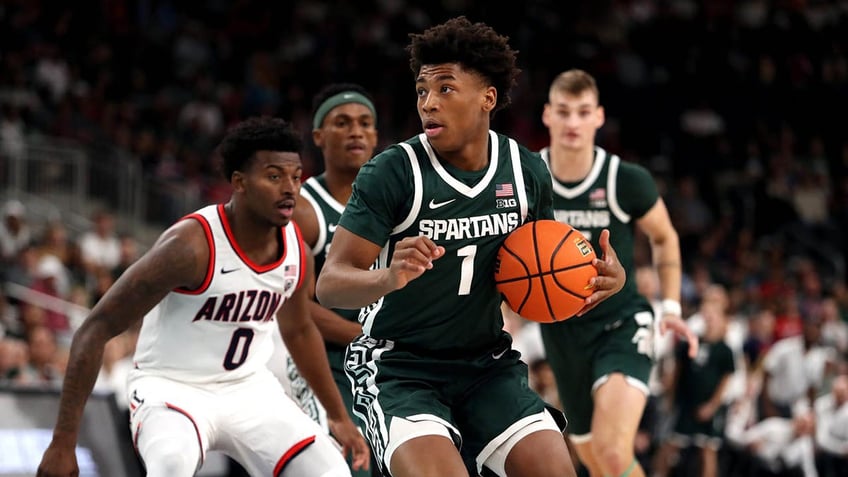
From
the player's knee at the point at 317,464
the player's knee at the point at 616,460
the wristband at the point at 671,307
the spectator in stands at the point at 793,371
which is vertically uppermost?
the wristband at the point at 671,307

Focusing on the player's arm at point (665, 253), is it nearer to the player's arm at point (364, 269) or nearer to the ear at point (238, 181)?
the ear at point (238, 181)

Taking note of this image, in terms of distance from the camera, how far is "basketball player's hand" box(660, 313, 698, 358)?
666 centimetres

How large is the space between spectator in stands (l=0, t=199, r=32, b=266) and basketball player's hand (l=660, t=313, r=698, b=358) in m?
8.49

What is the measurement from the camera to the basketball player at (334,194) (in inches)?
250

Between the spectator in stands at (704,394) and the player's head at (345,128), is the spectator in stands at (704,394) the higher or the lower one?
the lower one

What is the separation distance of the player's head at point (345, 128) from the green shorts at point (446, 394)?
1.92 m

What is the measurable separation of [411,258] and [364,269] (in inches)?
19.4

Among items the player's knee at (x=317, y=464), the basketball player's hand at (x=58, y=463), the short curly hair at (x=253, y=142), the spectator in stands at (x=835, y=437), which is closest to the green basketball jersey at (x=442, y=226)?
the player's knee at (x=317, y=464)

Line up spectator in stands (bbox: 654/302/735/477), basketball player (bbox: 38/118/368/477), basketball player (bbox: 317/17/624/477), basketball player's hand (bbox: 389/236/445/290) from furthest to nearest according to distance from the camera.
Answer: spectator in stands (bbox: 654/302/735/477) → basketball player (bbox: 38/118/368/477) → basketball player (bbox: 317/17/624/477) → basketball player's hand (bbox: 389/236/445/290)

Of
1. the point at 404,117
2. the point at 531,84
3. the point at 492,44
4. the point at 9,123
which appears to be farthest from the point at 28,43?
the point at 492,44

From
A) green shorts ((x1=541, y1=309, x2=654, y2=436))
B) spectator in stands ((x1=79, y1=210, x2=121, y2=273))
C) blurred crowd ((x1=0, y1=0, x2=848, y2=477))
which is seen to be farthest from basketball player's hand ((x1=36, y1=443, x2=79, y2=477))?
spectator in stands ((x1=79, y1=210, x2=121, y2=273))

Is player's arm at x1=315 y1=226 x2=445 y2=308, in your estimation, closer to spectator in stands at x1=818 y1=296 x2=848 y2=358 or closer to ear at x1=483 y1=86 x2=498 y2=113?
ear at x1=483 y1=86 x2=498 y2=113

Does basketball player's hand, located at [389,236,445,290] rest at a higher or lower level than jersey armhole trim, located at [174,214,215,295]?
higher

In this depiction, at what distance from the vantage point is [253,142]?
5664 millimetres
